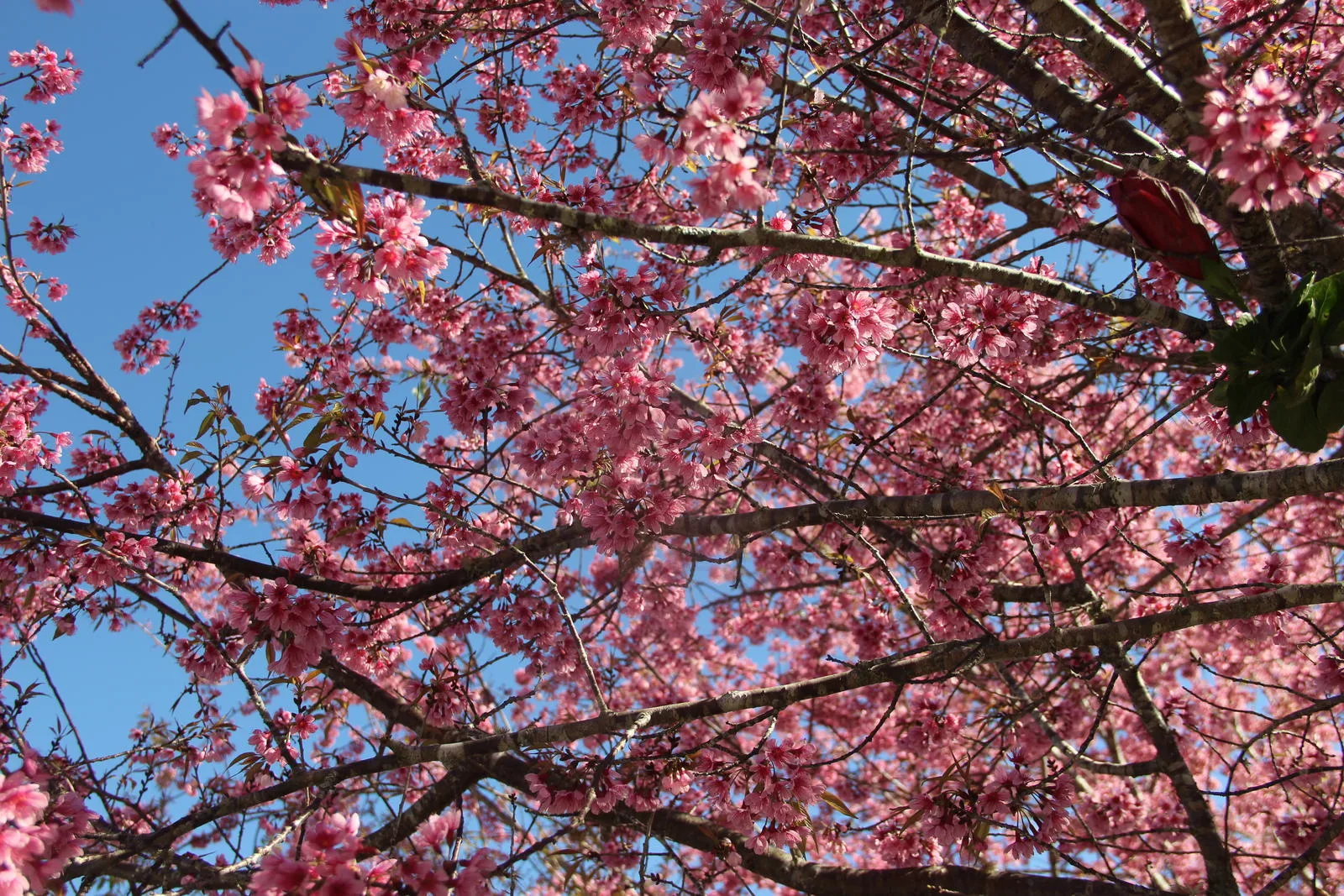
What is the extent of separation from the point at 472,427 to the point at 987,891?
2.89 m

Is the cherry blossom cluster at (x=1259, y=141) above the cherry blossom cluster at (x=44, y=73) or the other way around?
the other way around

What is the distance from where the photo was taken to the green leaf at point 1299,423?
2.40 metres

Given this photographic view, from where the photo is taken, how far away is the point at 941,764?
565cm

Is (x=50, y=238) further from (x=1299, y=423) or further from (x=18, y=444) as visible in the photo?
(x=1299, y=423)

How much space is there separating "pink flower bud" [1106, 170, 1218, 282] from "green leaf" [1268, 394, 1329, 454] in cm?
50

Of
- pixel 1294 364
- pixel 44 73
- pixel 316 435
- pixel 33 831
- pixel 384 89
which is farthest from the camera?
pixel 44 73

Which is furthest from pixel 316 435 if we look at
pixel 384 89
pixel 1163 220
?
pixel 1163 220

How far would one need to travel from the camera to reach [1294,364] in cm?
233

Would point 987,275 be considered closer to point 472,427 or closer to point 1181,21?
point 1181,21

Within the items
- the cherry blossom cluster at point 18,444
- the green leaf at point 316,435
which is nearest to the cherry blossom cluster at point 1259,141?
the green leaf at point 316,435

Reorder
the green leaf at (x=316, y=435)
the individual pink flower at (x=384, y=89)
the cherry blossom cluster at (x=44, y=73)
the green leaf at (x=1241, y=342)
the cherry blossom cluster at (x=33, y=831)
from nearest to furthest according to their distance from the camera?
the cherry blossom cluster at (x=33, y=831) → the individual pink flower at (x=384, y=89) → the green leaf at (x=1241, y=342) → the green leaf at (x=316, y=435) → the cherry blossom cluster at (x=44, y=73)

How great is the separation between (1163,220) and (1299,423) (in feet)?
2.63

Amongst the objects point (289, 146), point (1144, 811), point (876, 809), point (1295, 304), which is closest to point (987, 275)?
point (1295, 304)

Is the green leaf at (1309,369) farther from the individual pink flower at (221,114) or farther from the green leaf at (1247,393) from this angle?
the individual pink flower at (221,114)
